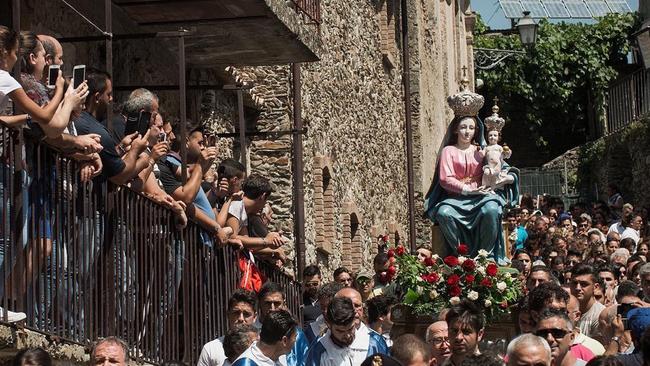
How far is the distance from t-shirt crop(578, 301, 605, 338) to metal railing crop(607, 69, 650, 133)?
76.3ft

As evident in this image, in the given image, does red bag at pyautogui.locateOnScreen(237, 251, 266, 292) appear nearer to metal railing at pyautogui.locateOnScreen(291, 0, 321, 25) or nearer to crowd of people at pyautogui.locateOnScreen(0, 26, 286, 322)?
crowd of people at pyautogui.locateOnScreen(0, 26, 286, 322)

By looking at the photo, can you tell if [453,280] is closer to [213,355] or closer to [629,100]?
[213,355]

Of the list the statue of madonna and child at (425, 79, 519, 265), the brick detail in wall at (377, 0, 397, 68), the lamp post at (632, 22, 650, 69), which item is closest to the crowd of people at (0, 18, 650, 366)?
the statue of madonna and child at (425, 79, 519, 265)

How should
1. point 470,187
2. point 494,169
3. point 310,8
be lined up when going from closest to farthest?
point 494,169 → point 470,187 → point 310,8

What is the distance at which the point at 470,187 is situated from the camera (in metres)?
15.8

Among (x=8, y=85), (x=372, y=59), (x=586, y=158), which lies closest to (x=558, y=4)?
(x=586, y=158)

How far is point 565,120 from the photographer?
4591 centimetres

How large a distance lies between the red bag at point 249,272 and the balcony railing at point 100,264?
0.35 metres

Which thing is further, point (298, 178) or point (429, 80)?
point (429, 80)

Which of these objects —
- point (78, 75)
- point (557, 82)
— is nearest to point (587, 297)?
point (78, 75)

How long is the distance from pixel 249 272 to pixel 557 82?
32906 mm

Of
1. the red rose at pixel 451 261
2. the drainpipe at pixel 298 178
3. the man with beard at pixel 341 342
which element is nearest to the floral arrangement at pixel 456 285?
the red rose at pixel 451 261

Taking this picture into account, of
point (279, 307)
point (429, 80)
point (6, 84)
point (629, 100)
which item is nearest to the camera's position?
point (6, 84)

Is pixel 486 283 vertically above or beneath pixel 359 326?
above
